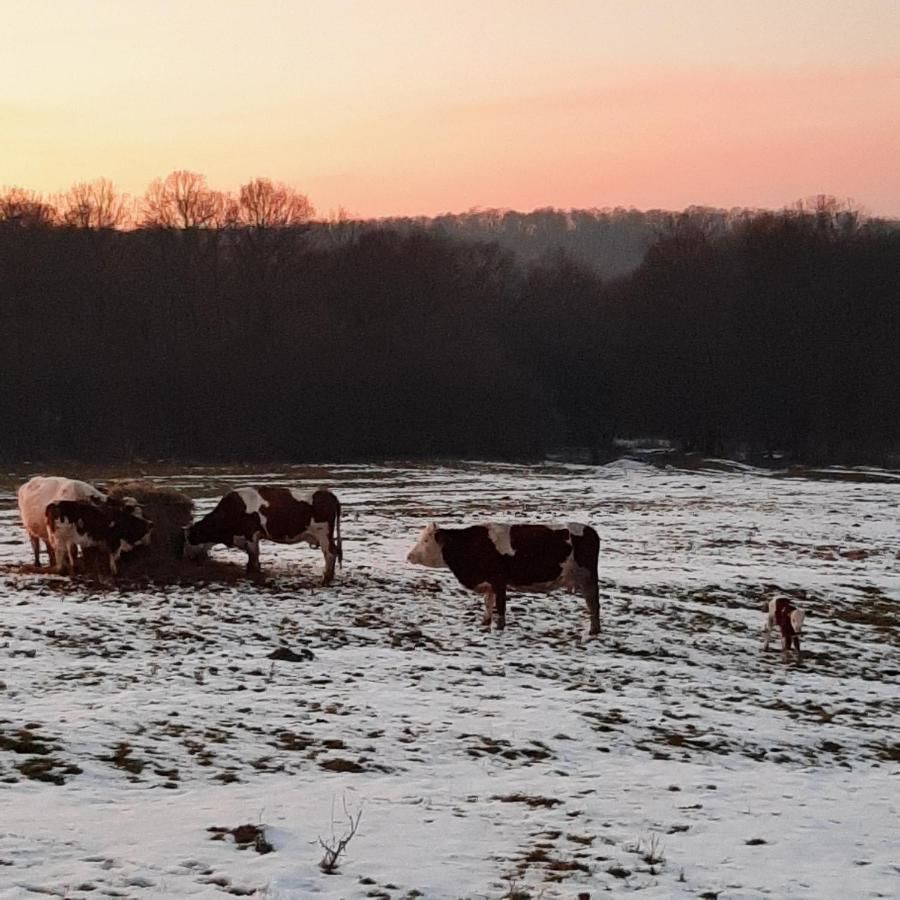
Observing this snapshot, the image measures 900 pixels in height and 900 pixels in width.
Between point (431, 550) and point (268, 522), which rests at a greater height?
point (268, 522)

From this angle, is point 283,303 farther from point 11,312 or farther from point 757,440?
point 757,440

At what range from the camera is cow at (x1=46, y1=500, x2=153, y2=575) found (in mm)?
19359

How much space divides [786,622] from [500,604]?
4.37 meters

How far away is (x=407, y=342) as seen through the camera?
2906 inches

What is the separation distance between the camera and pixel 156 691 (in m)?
12.3

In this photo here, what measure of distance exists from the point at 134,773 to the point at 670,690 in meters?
7.16

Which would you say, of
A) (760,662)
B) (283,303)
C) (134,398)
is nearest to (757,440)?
(283,303)

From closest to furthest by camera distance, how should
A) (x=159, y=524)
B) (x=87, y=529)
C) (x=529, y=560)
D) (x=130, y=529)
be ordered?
(x=529, y=560), (x=87, y=529), (x=130, y=529), (x=159, y=524)

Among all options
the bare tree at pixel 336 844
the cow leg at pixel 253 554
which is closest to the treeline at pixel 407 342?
the cow leg at pixel 253 554

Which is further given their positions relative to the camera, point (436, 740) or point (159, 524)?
point (159, 524)

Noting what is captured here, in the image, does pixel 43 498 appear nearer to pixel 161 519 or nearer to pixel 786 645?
pixel 161 519

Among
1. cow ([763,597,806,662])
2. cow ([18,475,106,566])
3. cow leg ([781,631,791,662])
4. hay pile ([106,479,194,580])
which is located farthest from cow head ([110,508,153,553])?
A: cow leg ([781,631,791,662])

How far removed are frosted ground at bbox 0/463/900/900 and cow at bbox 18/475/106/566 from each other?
0.82 metres

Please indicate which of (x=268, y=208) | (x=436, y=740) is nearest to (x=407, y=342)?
(x=268, y=208)
